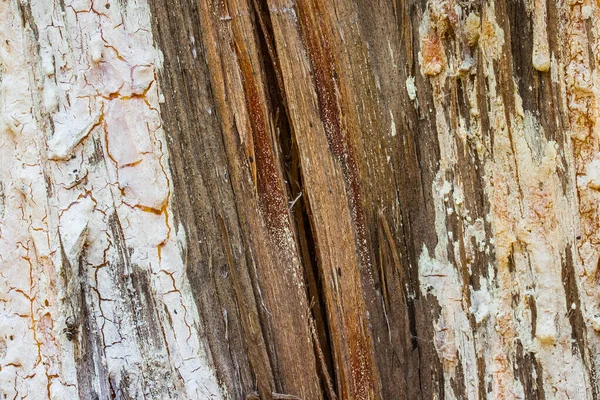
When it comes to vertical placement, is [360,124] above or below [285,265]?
→ above

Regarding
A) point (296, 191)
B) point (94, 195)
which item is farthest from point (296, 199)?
point (94, 195)

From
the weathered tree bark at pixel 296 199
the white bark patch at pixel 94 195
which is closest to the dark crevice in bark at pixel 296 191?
the weathered tree bark at pixel 296 199

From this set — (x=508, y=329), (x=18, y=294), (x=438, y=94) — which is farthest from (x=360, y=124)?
(x=18, y=294)

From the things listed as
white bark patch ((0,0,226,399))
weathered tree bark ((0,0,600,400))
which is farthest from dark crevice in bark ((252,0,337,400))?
white bark patch ((0,0,226,399))

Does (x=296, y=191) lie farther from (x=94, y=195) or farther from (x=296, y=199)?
(x=94, y=195)

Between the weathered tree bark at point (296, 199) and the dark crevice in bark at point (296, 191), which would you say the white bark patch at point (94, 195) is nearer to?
the weathered tree bark at point (296, 199)

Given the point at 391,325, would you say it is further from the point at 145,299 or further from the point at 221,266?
the point at 145,299

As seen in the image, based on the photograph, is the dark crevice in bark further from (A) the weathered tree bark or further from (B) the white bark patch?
(B) the white bark patch
